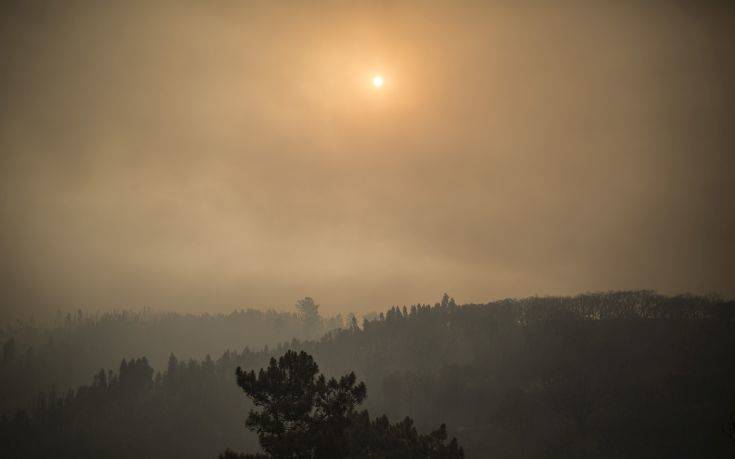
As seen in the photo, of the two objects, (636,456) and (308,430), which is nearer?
(308,430)

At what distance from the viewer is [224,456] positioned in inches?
1428

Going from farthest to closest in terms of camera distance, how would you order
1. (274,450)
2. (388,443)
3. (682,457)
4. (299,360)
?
1. (682,457)
2. (388,443)
3. (299,360)
4. (274,450)

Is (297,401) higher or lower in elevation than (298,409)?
higher

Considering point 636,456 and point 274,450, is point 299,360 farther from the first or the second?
point 636,456

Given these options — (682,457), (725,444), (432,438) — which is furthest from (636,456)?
(432,438)

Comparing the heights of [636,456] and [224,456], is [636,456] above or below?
below

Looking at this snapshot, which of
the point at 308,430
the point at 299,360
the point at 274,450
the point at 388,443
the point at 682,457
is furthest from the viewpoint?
the point at 682,457

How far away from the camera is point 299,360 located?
41.0m

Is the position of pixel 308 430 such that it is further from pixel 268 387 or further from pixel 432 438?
pixel 432 438

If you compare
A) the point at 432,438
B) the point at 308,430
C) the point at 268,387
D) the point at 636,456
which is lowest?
the point at 636,456

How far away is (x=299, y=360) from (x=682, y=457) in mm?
202879

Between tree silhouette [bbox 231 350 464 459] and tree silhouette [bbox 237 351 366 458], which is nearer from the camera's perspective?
tree silhouette [bbox 231 350 464 459]

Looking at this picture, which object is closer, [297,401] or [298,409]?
[298,409]

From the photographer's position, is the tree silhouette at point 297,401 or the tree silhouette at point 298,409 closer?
the tree silhouette at point 298,409
